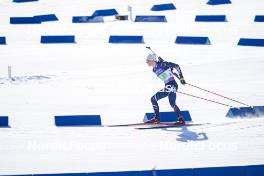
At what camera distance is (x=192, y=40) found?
2189 centimetres

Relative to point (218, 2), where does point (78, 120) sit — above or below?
above

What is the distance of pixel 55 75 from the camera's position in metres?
18.8

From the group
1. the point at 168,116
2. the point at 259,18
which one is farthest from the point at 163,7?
the point at 168,116

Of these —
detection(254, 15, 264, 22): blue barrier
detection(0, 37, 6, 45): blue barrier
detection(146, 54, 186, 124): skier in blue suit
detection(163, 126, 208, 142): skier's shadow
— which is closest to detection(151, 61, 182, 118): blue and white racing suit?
detection(146, 54, 186, 124): skier in blue suit

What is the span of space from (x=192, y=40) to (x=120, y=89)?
5317 mm

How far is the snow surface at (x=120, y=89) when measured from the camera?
41.2 feet

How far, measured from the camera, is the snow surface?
41.2 feet

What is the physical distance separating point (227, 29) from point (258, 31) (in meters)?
1.05

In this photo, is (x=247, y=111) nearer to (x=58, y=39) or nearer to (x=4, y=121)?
(x=4, y=121)

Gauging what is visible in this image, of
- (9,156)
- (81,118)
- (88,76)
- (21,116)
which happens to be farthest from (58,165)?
(88,76)

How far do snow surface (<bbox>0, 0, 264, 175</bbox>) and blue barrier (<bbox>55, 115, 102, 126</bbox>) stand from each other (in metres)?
0.21

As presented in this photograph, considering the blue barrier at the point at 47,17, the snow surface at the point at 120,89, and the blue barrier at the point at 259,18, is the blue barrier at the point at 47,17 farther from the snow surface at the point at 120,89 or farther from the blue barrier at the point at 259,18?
the blue barrier at the point at 259,18

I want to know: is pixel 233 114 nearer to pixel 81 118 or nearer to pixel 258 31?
pixel 81 118

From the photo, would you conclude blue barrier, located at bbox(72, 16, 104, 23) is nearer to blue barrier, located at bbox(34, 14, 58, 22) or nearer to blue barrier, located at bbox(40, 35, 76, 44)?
blue barrier, located at bbox(34, 14, 58, 22)
